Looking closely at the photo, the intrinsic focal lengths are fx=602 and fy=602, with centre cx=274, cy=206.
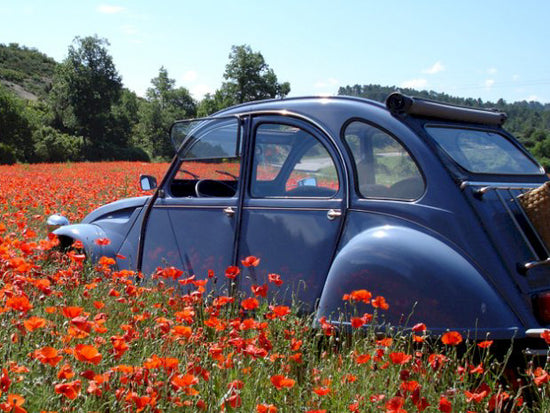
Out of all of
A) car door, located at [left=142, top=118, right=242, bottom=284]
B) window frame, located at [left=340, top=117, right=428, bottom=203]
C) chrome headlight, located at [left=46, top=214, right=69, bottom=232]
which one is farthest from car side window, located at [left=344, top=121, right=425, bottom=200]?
chrome headlight, located at [left=46, top=214, right=69, bottom=232]

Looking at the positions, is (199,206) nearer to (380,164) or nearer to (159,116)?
(380,164)

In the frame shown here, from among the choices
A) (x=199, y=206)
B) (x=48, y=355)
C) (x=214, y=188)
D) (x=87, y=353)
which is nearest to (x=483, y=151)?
(x=199, y=206)

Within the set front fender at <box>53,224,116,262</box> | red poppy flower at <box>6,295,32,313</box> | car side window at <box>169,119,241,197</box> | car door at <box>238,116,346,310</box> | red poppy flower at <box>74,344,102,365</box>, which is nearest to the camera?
red poppy flower at <box>74,344,102,365</box>

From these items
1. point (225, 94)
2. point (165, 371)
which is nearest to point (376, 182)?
point (165, 371)

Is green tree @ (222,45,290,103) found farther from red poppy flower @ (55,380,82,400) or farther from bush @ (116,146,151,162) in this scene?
red poppy flower @ (55,380,82,400)

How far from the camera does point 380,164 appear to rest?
140 inches

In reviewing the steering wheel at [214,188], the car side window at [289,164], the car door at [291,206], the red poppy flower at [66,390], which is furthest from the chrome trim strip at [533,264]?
the steering wheel at [214,188]

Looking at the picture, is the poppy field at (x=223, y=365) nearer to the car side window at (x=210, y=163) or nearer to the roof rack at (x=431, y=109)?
the car side window at (x=210, y=163)

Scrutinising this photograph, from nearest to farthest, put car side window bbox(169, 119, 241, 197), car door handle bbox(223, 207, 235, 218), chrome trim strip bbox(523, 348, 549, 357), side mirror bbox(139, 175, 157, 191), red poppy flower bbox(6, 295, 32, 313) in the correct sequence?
red poppy flower bbox(6, 295, 32, 313) → chrome trim strip bbox(523, 348, 549, 357) → car door handle bbox(223, 207, 235, 218) → car side window bbox(169, 119, 241, 197) → side mirror bbox(139, 175, 157, 191)

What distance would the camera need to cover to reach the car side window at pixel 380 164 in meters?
3.40

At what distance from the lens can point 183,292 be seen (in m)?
4.55

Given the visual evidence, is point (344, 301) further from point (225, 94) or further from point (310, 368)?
point (225, 94)

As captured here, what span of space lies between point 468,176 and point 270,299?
4.71 ft

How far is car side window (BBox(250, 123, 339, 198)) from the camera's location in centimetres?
383
